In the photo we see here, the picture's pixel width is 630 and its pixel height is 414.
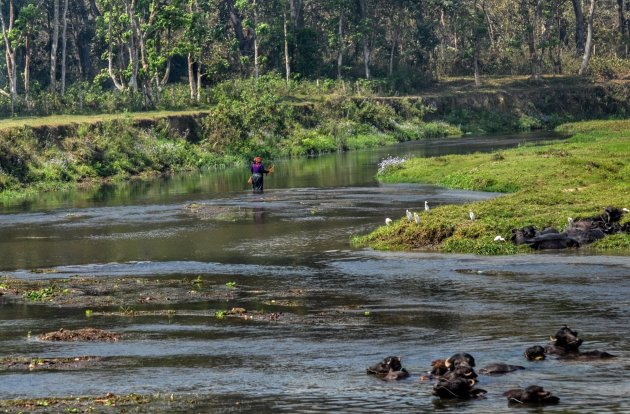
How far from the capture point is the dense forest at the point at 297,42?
3177 inches

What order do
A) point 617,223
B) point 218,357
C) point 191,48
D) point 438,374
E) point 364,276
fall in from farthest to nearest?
1. point 191,48
2. point 617,223
3. point 364,276
4. point 218,357
5. point 438,374

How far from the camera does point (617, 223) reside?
1160 inches

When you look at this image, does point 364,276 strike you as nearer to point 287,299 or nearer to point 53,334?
point 287,299

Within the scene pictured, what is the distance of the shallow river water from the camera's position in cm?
1719

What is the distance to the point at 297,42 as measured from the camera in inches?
3728

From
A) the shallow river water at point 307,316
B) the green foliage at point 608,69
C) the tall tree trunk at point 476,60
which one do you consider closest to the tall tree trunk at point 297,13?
the tall tree trunk at point 476,60

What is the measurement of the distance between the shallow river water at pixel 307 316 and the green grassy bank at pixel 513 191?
1186 mm

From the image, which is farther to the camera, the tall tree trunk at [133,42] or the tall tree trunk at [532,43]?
the tall tree trunk at [532,43]

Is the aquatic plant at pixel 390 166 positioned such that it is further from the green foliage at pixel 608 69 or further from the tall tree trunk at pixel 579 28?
the tall tree trunk at pixel 579 28

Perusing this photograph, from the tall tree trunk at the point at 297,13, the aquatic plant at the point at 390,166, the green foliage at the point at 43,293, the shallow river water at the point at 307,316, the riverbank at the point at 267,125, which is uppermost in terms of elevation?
the tall tree trunk at the point at 297,13

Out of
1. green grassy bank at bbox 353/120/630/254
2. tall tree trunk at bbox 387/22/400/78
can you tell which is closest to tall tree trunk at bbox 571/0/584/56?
tall tree trunk at bbox 387/22/400/78

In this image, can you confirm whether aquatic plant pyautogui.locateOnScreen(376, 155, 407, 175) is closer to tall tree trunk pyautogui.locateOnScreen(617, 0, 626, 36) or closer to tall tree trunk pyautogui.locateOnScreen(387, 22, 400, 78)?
tall tree trunk pyautogui.locateOnScreen(387, 22, 400, 78)

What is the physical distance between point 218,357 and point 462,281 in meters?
7.48

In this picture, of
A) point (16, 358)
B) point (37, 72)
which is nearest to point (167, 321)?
point (16, 358)
